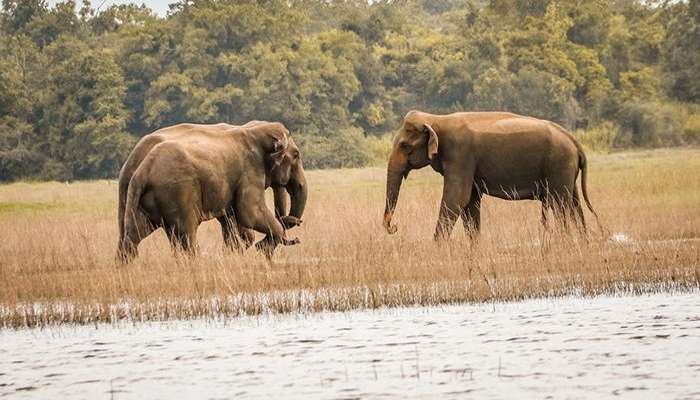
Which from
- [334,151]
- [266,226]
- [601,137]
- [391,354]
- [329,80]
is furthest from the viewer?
[329,80]

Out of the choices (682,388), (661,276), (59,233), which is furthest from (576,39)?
(682,388)

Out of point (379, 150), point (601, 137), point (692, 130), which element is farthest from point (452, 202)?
point (379, 150)

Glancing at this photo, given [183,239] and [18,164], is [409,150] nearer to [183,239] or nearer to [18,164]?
[183,239]

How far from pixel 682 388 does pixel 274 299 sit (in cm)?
473

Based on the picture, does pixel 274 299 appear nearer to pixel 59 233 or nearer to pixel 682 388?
pixel 682 388

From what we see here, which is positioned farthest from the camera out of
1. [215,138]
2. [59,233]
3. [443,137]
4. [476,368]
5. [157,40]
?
[157,40]

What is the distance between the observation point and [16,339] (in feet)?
39.0

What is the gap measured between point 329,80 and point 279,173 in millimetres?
41221

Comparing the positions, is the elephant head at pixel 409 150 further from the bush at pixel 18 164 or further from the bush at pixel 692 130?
the bush at pixel 692 130

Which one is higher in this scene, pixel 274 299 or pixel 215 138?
pixel 215 138

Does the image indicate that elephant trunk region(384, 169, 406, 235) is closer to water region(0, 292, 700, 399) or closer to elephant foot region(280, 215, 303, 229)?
elephant foot region(280, 215, 303, 229)

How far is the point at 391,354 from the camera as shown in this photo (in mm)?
10727

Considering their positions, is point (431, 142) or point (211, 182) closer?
point (211, 182)

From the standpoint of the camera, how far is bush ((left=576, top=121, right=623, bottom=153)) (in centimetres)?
5094
